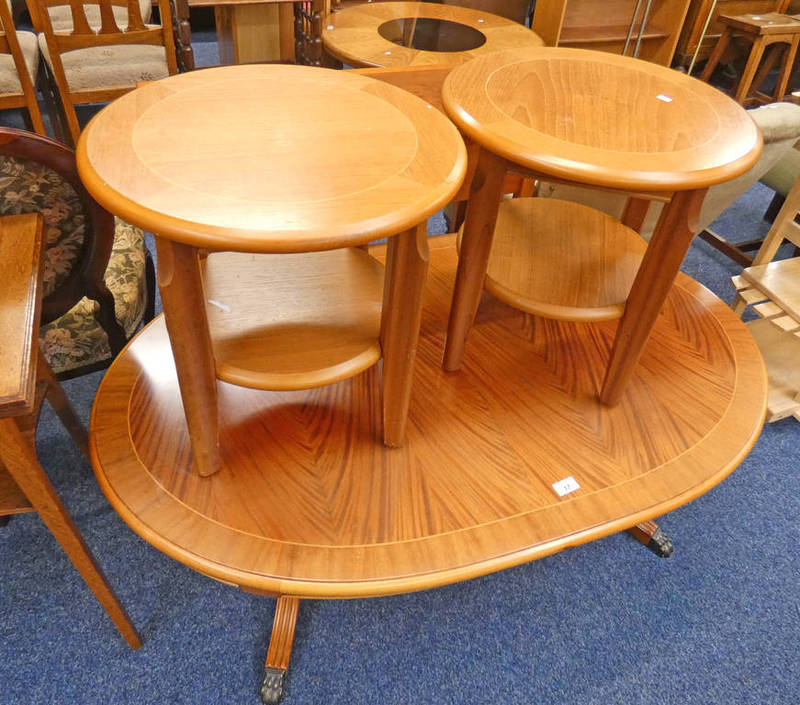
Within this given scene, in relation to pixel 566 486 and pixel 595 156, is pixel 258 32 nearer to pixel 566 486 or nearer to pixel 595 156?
pixel 595 156

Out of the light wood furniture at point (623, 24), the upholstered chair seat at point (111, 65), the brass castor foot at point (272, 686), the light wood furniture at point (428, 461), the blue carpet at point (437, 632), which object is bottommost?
the blue carpet at point (437, 632)

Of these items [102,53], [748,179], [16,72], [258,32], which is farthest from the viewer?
[258,32]

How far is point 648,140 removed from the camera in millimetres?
854

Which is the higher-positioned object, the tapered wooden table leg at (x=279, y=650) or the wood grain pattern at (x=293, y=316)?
the wood grain pattern at (x=293, y=316)

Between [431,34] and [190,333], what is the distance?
2120 millimetres

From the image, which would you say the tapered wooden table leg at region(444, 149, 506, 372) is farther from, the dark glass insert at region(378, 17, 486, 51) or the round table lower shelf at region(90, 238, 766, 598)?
the dark glass insert at region(378, 17, 486, 51)

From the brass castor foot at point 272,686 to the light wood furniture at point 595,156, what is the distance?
2.23 ft

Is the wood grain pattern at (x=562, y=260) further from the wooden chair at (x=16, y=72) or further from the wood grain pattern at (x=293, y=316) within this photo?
the wooden chair at (x=16, y=72)

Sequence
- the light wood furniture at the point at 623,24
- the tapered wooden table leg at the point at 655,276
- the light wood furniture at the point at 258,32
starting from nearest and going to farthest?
the tapered wooden table leg at the point at 655,276
the light wood furniture at the point at 258,32
the light wood furniture at the point at 623,24

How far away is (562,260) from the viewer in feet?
3.95

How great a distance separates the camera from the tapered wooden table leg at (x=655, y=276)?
0.87 m

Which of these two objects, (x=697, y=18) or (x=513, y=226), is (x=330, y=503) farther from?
(x=697, y=18)

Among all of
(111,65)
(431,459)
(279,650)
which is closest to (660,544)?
(431,459)

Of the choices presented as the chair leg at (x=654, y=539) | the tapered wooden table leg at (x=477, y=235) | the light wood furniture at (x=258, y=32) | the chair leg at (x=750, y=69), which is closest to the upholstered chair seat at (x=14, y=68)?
the light wood furniture at (x=258, y=32)
